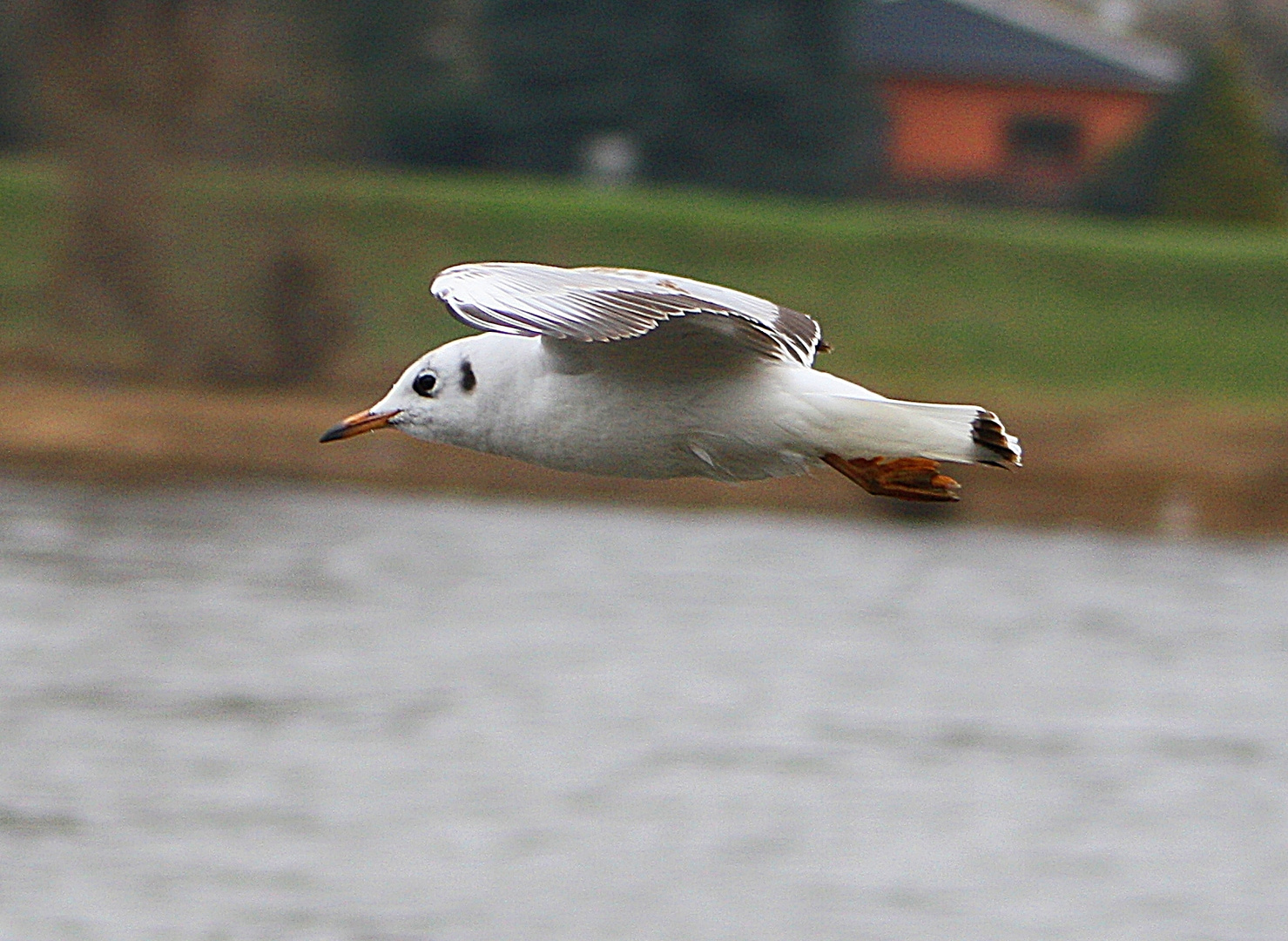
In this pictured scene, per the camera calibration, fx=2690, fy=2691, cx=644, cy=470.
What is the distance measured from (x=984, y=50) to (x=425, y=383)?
49788mm

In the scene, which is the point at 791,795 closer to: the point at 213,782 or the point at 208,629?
the point at 213,782

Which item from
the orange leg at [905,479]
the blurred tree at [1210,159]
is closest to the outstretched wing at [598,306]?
the orange leg at [905,479]

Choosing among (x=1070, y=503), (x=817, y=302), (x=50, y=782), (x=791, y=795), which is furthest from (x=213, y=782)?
(x=817, y=302)

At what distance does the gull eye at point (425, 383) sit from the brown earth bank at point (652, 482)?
22214 mm

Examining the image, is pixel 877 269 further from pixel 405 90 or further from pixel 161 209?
pixel 405 90

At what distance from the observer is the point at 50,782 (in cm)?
1856

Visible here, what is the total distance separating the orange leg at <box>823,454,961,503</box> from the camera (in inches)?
369

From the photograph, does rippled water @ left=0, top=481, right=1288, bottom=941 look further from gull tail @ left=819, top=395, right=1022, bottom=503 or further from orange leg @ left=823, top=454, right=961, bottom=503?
gull tail @ left=819, top=395, right=1022, bottom=503

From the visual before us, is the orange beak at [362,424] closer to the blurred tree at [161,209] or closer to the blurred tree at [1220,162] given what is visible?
the blurred tree at [161,209]

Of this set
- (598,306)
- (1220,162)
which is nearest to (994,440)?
(598,306)

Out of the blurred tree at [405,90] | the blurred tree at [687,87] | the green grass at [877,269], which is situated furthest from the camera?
the blurred tree at [405,90]

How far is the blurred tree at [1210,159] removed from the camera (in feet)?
157

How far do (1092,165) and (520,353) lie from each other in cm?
4564

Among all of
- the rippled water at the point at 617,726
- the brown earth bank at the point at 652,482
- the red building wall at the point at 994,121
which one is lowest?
the rippled water at the point at 617,726
